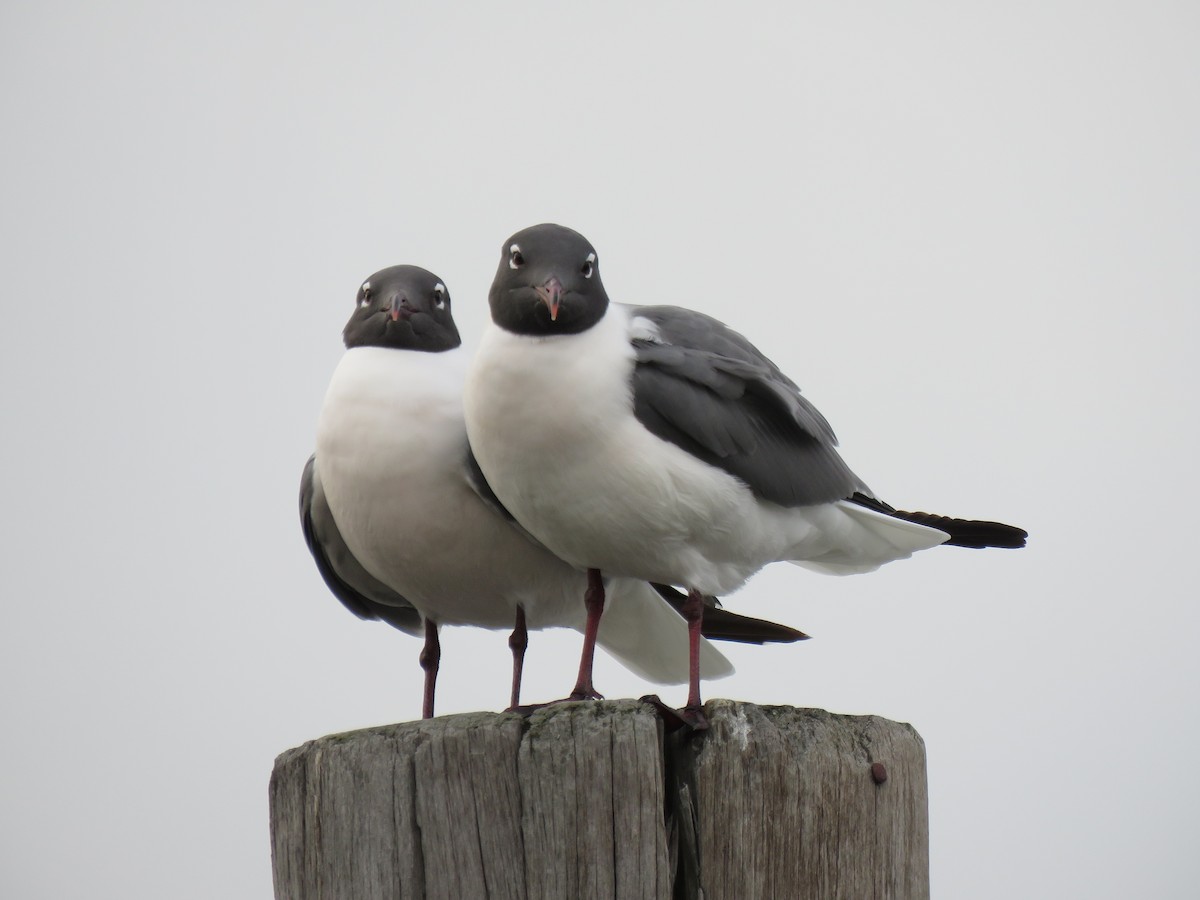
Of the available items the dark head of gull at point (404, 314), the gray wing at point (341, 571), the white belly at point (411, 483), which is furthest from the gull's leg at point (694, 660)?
the gray wing at point (341, 571)

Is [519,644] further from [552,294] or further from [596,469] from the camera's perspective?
[552,294]

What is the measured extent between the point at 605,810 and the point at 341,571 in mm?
3081

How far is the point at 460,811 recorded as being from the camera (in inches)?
132

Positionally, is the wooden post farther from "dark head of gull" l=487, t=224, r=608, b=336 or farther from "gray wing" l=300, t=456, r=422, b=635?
"gray wing" l=300, t=456, r=422, b=635

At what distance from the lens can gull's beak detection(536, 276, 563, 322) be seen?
14.9 feet

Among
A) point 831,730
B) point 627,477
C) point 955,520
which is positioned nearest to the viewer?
point 831,730

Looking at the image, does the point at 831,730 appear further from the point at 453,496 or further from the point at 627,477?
the point at 453,496

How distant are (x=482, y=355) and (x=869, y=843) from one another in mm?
2012

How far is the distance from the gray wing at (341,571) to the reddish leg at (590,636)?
1190mm

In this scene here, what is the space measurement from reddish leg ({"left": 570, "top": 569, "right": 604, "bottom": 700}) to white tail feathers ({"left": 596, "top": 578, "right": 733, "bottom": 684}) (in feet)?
2.61

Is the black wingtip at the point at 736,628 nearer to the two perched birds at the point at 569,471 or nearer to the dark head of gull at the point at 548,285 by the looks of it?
the two perched birds at the point at 569,471

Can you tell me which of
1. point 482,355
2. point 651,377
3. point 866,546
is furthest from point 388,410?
point 866,546

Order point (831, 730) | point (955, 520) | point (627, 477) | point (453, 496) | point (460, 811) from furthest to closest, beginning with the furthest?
point (955, 520)
point (453, 496)
point (627, 477)
point (831, 730)
point (460, 811)

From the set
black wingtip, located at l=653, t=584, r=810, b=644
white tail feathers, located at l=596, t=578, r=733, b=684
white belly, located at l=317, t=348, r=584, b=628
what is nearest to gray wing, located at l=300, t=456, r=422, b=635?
white belly, located at l=317, t=348, r=584, b=628
